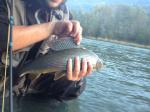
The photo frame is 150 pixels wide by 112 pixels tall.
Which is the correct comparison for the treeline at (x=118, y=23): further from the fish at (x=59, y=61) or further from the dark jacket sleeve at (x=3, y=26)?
the dark jacket sleeve at (x=3, y=26)

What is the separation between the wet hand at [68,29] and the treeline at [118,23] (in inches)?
2692

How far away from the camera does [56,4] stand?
4488 millimetres

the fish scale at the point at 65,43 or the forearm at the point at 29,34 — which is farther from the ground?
the forearm at the point at 29,34

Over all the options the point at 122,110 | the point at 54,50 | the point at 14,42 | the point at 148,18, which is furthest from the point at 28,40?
the point at 148,18

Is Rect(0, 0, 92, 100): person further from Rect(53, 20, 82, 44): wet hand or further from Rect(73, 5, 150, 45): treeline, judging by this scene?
Rect(73, 5, 150, 45): treeline

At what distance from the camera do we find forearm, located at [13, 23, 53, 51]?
407 cm

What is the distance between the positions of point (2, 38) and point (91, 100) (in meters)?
2.83

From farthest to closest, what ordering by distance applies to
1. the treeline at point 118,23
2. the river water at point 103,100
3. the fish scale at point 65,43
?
the treeline at point 118,23, the river water at point 103,100, the fish scale at point 65,43

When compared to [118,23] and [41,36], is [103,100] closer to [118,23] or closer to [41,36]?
[41,36]

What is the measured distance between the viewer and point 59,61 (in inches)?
164

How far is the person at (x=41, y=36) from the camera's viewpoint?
4117 millimetres

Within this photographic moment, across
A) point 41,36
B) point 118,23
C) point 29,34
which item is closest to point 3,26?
point 29,34

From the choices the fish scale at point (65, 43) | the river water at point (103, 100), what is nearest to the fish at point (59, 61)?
the fish scale at point (65, 43)

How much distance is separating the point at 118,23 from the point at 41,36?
89574 millimetres
